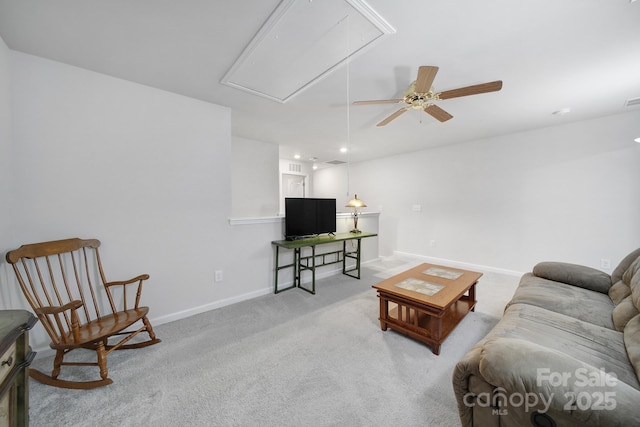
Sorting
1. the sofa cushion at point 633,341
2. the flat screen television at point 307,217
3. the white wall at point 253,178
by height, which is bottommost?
the sofa cushion at point 633,341

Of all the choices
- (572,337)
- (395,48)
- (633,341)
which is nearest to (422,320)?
(572,337)

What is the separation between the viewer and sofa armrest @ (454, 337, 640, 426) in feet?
2.64

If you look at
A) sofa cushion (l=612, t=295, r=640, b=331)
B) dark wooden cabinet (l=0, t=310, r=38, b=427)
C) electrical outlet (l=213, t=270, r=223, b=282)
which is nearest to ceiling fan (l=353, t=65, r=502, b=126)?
sofa cushion (l=612, t=295, r=640, b=331)

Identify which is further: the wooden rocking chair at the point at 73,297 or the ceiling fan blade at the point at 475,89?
the ceiling fan blade at the point at 475,89

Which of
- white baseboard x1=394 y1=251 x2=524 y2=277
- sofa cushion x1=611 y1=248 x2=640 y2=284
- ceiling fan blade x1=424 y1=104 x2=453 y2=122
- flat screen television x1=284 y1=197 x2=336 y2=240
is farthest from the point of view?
white baseboard x1=394 y1=251 x2=524 y2=277

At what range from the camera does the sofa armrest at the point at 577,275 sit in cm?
201

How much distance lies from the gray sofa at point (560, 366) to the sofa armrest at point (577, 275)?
6.9 inches

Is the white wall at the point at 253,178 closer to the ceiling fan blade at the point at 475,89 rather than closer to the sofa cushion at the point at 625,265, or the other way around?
the ceiling fan blade at the point at 475,89

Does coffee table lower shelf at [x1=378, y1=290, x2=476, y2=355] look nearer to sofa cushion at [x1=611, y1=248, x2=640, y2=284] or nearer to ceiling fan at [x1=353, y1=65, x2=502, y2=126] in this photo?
sofa cushion at [x1=611, y1=248, x2=640, y2=284]

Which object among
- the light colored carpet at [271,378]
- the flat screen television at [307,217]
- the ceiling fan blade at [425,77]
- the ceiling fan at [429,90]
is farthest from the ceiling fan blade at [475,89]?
the light colored carpet at [271,378]

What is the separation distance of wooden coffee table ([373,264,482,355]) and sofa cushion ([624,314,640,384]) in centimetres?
89

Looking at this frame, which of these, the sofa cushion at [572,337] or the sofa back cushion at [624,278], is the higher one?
the sofa back cushion at [624,278]

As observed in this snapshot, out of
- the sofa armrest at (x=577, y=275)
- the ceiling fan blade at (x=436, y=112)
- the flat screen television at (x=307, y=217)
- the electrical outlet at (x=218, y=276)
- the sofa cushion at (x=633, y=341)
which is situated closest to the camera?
the sofa cushion at (x=633, y=341)

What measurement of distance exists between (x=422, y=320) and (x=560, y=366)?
141cm
